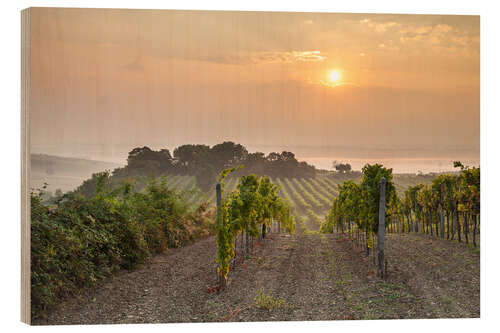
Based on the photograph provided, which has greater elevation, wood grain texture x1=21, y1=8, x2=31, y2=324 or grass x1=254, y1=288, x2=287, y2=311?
wood grain texture x1=21, y1=8, x2=31, y2=324

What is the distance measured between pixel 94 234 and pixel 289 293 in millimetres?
3179

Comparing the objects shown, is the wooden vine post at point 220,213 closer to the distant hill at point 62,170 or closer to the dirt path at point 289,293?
the dirt path at point 289,293

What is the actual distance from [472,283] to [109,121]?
20.6 feet

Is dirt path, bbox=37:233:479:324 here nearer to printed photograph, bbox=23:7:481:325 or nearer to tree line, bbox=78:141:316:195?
printed photograph, bbox=23:7:481:325

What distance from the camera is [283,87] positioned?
5711 millimetres

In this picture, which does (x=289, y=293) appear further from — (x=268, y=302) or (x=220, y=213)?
(x=220, y=213)

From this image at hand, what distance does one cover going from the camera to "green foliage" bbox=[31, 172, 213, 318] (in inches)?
171

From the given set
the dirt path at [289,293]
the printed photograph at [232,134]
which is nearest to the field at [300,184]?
the printed photograph at [232,134]

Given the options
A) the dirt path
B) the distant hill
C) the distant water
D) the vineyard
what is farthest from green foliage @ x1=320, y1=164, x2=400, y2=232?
the distant hill

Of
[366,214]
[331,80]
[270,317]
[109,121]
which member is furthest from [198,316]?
[331,80]

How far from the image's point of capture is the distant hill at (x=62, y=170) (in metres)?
4.75

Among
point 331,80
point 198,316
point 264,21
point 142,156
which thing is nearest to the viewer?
point 198,316

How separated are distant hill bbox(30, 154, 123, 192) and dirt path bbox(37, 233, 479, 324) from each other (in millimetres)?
1685

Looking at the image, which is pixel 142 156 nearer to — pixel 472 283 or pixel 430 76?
pixel 430 76
